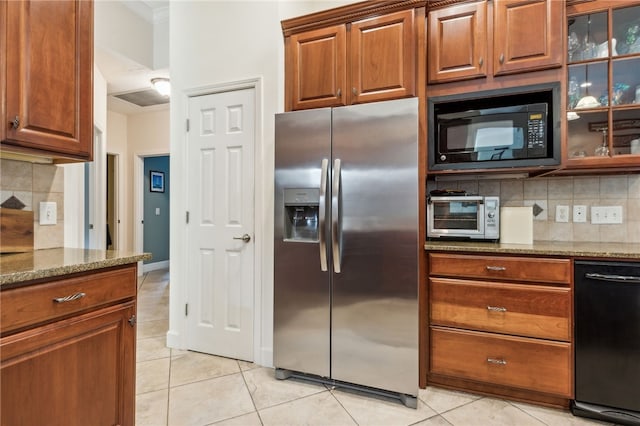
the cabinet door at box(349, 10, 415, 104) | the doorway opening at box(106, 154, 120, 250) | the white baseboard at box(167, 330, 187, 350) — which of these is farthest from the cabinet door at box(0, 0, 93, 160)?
the doorway opening at box(106, 154, 120, 250)

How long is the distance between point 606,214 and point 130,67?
4.62 m

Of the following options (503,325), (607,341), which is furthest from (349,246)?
(607,341)

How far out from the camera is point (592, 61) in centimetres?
197

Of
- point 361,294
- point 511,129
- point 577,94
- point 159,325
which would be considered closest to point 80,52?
point 361,294

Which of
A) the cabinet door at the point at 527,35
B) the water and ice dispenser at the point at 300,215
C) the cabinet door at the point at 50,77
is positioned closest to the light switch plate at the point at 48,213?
the cabinet door at the point at 50,77

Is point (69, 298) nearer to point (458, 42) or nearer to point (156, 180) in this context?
point (458, 42)

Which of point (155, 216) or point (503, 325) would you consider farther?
point (155, 216)

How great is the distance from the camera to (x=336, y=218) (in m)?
1.90

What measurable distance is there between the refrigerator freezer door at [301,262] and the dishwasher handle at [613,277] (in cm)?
144

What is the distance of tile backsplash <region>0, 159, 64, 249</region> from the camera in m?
1.51

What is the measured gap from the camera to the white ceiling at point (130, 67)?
3359mm

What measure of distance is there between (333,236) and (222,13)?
2.00 metres

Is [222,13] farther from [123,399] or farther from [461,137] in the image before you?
[123,399]

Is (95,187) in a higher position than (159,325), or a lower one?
higher
